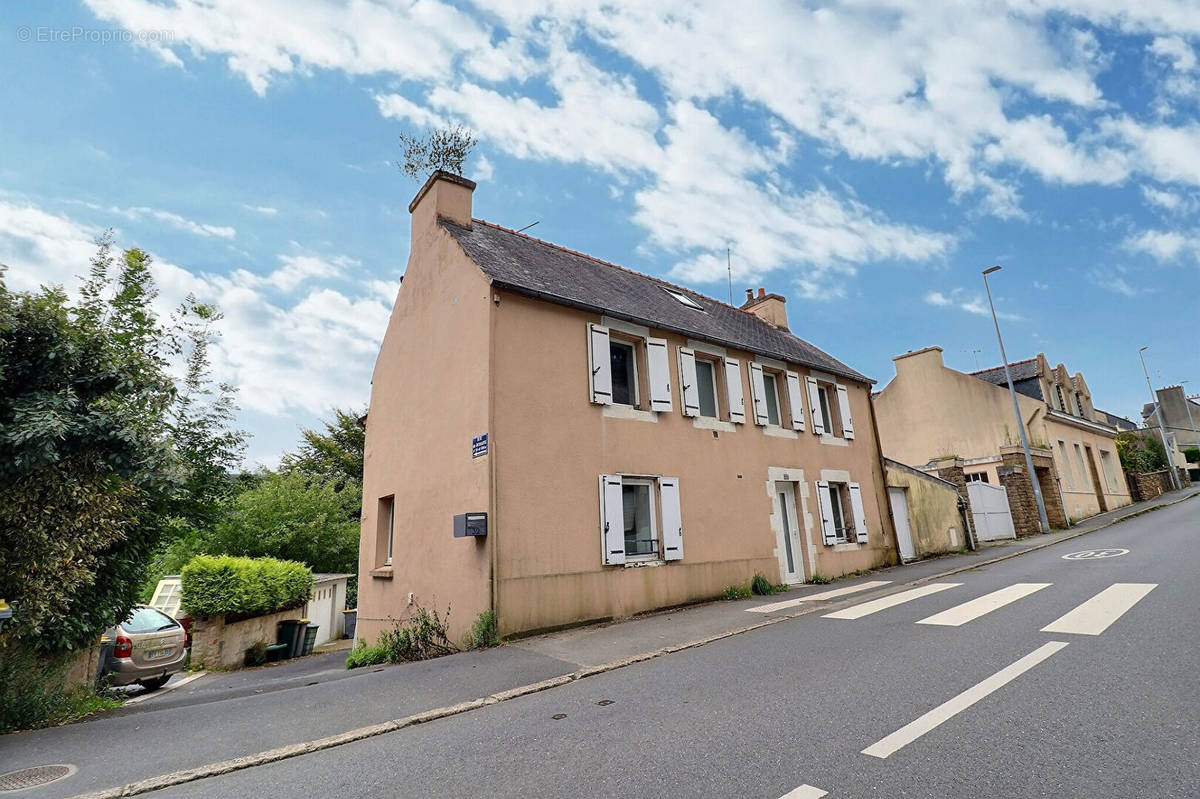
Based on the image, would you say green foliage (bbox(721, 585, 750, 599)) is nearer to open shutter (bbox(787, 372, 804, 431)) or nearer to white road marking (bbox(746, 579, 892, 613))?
white road marking (bbox(746, 579, 892, 613))

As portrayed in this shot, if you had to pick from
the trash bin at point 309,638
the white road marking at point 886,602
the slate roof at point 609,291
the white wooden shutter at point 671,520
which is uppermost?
the slate roof at point 609,291

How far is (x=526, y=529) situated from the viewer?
27.3ft

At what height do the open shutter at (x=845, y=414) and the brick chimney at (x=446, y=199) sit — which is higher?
the brick chimney at (x=446, y=199)

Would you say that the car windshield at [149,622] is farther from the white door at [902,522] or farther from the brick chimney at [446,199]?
the white door at [902,522]

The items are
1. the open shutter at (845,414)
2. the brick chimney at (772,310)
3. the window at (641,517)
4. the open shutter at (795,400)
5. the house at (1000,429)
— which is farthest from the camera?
the house at (1000,429)

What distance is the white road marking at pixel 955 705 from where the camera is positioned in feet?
11.1

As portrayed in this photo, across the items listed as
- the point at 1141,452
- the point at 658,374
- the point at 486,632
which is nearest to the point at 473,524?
the point at 486,632

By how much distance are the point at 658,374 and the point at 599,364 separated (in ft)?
4.26

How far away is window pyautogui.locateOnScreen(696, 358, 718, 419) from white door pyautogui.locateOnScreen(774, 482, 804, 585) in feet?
7.51

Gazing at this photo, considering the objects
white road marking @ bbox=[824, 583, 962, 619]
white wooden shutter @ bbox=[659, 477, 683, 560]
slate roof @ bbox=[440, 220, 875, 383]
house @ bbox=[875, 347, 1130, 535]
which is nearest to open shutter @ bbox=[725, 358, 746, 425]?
slate roof @ bbox=[440, 220, 875, 383]

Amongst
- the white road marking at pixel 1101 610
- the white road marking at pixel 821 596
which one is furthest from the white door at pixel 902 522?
the white road marking at pixel 1101 610

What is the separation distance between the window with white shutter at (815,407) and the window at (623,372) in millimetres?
5333

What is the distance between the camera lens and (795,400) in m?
13.2

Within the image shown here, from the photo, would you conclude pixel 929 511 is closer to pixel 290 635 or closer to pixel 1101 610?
pixel 1101 610
